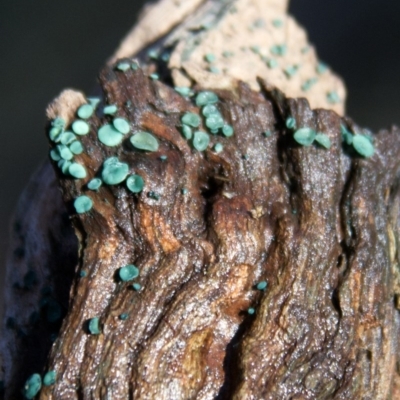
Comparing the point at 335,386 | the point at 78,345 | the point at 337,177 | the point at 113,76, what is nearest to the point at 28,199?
the point at 113,76

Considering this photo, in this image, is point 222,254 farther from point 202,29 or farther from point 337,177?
point 202,29

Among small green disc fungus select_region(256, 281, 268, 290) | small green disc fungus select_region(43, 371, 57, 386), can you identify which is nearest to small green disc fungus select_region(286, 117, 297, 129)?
small green disc fungus select_region(256, 281, 268, 290)

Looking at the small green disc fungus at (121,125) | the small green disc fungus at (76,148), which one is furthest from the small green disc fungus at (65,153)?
the small green disc fungus at (121,125)

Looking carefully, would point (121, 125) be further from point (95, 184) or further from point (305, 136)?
point (305, 136)

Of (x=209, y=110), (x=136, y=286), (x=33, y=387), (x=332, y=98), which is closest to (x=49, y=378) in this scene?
(x=33, y=387)

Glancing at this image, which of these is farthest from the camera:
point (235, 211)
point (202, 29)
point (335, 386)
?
point (202, 29)

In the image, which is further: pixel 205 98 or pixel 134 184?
pixel 205 98
